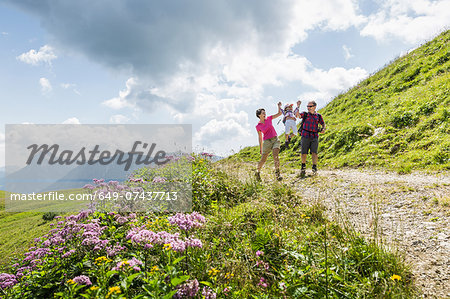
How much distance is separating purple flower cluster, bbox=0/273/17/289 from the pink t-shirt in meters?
8.30

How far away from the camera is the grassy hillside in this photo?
376 inches

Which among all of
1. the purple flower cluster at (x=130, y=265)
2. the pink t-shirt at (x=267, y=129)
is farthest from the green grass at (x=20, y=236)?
the pink t-shirt at (x=267, y=129)

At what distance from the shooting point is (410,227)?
443 cm

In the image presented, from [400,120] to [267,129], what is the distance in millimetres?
7571

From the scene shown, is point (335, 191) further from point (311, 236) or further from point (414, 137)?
point (414, 137)

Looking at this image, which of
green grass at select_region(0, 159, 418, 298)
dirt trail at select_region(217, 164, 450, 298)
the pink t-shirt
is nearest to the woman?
the pink t-shirt

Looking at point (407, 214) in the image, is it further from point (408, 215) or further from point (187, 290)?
point (187, 290)

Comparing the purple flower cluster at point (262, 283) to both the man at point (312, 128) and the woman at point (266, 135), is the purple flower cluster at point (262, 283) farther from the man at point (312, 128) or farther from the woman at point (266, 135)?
the man at point (312, 128)

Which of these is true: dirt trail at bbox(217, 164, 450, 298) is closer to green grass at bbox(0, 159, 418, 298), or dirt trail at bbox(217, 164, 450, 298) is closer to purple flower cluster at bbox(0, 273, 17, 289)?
green grass at bbox(0, 159, 418, 298)

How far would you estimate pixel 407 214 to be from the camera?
4980 mm

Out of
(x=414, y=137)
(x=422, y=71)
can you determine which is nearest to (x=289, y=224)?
(x=414, y=137)

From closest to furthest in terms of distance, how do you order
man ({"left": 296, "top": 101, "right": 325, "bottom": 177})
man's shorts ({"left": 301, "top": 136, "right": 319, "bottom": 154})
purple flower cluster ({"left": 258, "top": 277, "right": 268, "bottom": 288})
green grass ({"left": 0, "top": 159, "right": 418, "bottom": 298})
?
green grass ({"left": 0, "top": 159, "right": 418, "bottom": 298}) < purple flower cluster ({"left": 258, "top": 277, "right": 268, "bottom": 288}) < man ({"left": 296, "top": 101, "right": 325, "bottom": 177}) < man's shorts ({"left": 301, "top": 136, "right": 319, "bottom": 154})

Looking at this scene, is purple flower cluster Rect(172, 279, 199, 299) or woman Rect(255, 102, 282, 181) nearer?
purple flower cluster Rect(172, 279, 199, 299)

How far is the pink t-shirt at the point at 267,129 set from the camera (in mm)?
9797
